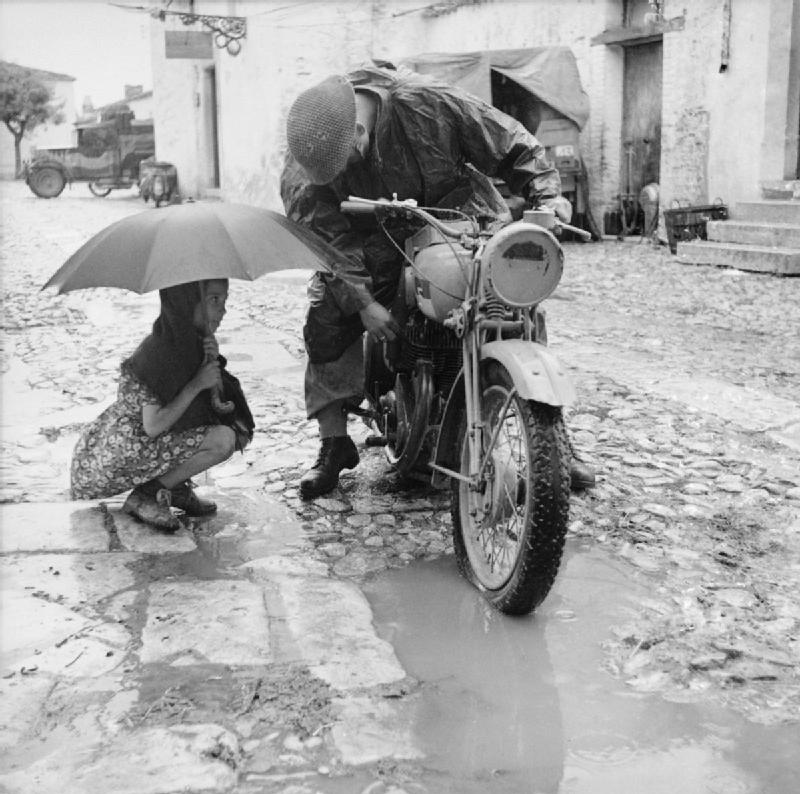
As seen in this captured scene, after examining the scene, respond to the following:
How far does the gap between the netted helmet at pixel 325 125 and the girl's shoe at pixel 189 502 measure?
1302mm

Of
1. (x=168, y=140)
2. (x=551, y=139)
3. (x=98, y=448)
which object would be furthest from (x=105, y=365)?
(x=168, y=140)

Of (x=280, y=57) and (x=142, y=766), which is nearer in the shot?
(x=142, y=766)

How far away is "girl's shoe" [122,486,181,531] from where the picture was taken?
3904mm

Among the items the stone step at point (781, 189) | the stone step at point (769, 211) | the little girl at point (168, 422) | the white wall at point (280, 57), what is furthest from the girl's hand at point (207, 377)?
the white wall at point (280, 57)

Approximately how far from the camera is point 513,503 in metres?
3.21

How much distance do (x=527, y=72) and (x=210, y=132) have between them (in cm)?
1218

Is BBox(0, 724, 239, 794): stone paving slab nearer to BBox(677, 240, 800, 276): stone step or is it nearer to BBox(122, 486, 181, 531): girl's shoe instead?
BBox(122, 486, 181, 531): girl's shoe

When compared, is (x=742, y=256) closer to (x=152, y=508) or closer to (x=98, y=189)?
(x=152, y=508)

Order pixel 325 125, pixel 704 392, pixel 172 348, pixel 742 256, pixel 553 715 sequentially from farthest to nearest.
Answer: pixel 742 256
pixel 704 392
pixel 172 348
pixel 325 125
pixel 553 715

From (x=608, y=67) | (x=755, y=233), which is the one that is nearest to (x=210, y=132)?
(x=608, y=67)

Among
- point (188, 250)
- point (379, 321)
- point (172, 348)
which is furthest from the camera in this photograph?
point (379, 321)

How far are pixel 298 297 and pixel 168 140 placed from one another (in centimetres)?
1806

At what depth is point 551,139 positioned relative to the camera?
597 inches

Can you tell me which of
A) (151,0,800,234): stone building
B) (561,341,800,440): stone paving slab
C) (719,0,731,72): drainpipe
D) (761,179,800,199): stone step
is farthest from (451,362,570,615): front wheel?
(719,0,731,72): drainpipe
